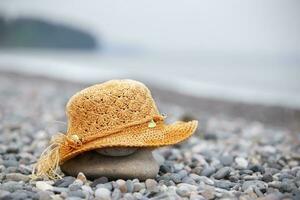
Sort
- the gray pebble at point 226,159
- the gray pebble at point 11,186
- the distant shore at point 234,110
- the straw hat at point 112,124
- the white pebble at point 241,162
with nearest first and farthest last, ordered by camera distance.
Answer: the gray pebble at point 11,186
the straw hat at point 112,124
the white pebble at point 241,162
the gray pebble at point 226,159
the distant shore at point 234,110

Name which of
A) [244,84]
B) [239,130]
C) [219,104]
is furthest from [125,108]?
[244,84]

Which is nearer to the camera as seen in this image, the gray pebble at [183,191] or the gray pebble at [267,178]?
the gray pebble at [183,191]

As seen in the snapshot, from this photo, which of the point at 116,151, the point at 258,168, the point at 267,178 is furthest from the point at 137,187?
the point at 258,168

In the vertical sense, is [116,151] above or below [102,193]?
above

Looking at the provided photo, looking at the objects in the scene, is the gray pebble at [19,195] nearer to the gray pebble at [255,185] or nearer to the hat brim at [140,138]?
the hat brim at [140,138]

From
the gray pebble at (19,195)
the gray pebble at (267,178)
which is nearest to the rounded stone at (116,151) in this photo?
the gray pebble at (19,195)

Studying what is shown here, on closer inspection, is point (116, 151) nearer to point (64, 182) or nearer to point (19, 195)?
point (64, 182)
